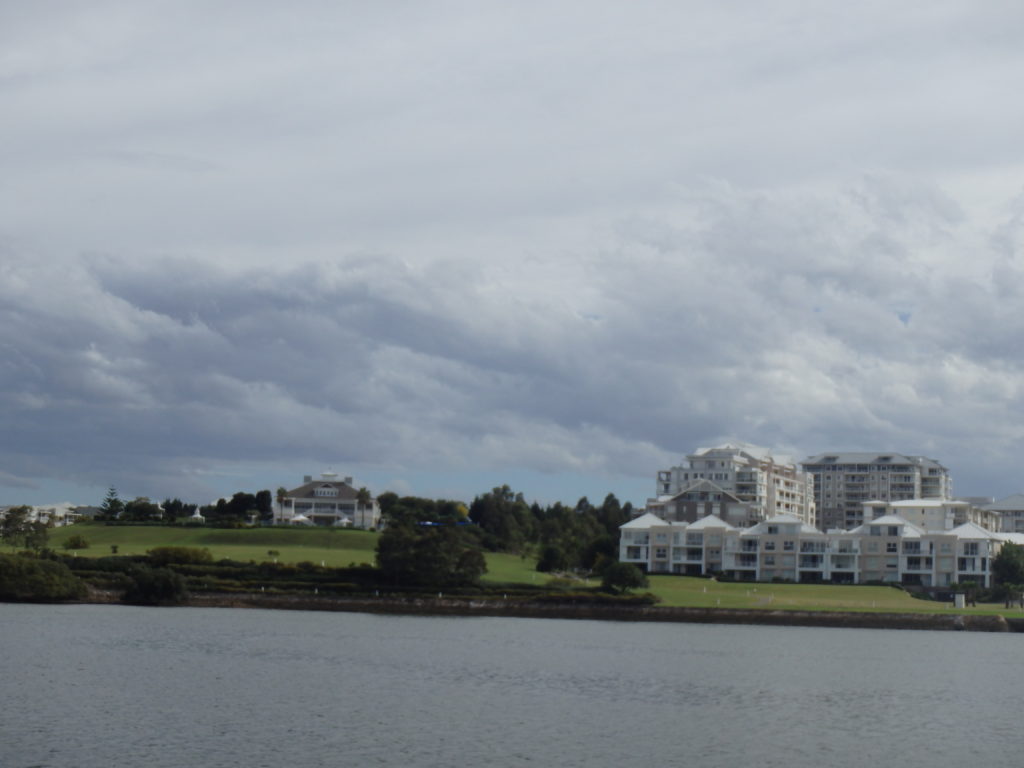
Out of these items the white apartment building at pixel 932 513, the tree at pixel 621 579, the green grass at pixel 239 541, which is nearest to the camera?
the tree at pixel 621 579

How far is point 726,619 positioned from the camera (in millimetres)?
115625

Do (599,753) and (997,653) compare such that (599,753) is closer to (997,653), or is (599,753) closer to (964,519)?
(997,653)

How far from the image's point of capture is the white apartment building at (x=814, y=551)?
488 ft

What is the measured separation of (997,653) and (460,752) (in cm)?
6149

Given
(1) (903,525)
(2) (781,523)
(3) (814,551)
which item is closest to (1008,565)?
(1) (903,525)

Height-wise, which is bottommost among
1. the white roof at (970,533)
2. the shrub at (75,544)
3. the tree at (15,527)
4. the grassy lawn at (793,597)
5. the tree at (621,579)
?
A: the grassy lawn at (793,597)

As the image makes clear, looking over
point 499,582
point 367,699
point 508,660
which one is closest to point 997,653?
point 508,660

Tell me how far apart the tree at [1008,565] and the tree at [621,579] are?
46.6 metres

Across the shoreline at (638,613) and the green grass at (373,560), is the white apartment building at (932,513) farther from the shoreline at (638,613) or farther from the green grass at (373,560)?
the shoreline at (638,613)

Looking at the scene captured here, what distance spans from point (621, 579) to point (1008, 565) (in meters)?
49.6

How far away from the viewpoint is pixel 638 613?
11688 cm

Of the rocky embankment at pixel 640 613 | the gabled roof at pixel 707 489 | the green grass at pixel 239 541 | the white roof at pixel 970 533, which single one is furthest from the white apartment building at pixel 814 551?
the green grass at pixel 239 541

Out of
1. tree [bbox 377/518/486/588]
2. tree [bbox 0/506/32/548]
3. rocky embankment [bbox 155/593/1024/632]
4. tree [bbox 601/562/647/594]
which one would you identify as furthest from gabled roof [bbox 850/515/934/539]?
tree [bbox 0/506/32/548]

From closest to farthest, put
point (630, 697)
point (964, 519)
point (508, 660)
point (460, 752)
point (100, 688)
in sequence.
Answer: point (460, 752) → point (100, 688) → point (630, 697) → point (508, 660) → point (964, 519)
